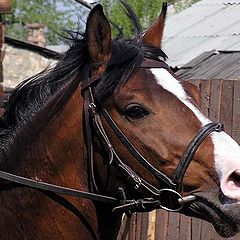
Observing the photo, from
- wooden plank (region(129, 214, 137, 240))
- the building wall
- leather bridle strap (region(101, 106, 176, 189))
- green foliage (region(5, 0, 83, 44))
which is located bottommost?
green foliage (region(5, 0, 83, 44))

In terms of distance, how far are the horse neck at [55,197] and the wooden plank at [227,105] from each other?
3.49 m

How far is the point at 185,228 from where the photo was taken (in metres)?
6.88

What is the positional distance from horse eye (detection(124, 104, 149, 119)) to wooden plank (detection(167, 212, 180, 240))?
4.09 m

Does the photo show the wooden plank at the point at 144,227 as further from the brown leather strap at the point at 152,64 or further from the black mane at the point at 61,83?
the brown leather strap at the point at 152,64

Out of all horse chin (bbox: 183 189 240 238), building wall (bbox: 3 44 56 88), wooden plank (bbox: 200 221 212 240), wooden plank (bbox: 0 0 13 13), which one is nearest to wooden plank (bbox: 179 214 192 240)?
wooden plank (bbox: 200 221 212 240)

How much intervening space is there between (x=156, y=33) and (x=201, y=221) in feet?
12.0

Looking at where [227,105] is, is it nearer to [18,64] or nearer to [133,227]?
[133,227]

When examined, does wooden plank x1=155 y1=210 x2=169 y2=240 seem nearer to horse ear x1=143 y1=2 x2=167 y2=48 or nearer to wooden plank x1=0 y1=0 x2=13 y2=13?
wooden plank x1=0 y1=0 x2=13 y2=13

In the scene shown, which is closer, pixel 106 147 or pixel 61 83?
pixel 106 147

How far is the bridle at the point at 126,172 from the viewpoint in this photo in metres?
2.92

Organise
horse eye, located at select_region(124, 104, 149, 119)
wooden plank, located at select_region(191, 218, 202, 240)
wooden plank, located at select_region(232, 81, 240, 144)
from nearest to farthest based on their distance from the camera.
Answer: horse eye, located at select_region(124, 104, 149, 119) → wooden plank, located at select_region(232, 81, 240, 144) → wooden plank, located at select_region(191, 218, 202, 240)

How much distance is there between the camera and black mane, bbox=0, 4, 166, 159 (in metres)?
3.10

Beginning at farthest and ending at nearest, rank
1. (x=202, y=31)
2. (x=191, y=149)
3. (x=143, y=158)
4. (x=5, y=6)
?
(x=202, y=31) < (x=5, y=6) < (x=143, y=158) < (x=191, y=149)

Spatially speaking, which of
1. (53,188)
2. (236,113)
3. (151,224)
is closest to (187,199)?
(53,188)
